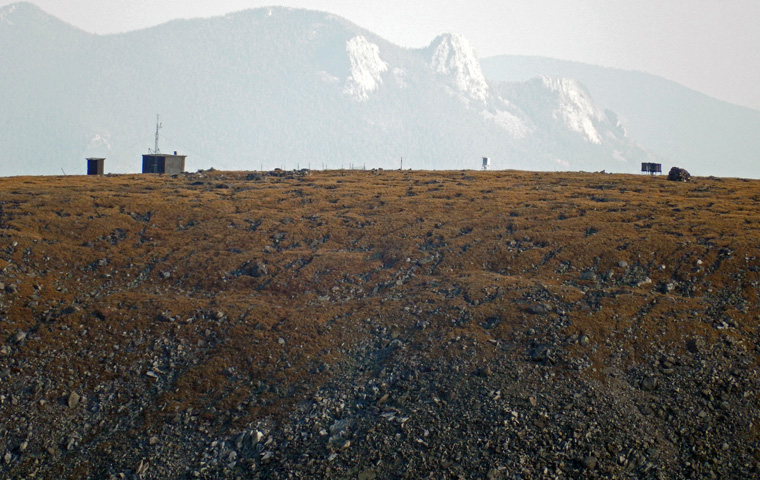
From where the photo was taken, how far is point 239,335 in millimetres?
44094

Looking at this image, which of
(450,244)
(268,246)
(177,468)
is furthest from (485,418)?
(268,246)

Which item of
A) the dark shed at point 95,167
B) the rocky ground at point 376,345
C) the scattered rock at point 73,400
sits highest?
the dark shed at point 95,167

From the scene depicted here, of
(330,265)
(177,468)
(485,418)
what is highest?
(330,265)

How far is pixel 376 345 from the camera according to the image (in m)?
43.3

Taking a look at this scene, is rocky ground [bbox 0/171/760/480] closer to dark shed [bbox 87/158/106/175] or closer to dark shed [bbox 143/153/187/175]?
dark shed [bbox 143/153/187/175]

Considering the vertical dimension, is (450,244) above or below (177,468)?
above

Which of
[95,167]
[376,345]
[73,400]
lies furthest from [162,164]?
[376,345]

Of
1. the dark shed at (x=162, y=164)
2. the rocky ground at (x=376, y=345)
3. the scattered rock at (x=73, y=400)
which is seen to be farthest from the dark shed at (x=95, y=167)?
the scattered rock at (x=73, y=400)

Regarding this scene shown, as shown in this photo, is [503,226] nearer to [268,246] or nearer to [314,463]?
[268,246]

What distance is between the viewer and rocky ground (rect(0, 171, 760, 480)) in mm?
35375

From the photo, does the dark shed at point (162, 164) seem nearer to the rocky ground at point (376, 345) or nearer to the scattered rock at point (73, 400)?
the rocky ground at point (376, 345)

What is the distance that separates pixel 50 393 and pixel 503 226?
37.3 metres

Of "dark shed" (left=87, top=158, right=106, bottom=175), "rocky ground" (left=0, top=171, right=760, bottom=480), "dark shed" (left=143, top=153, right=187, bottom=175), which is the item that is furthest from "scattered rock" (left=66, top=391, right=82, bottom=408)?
"dark shed" (left=87, top=158, right=106, bottom=175)

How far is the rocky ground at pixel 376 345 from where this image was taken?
3538 cm
